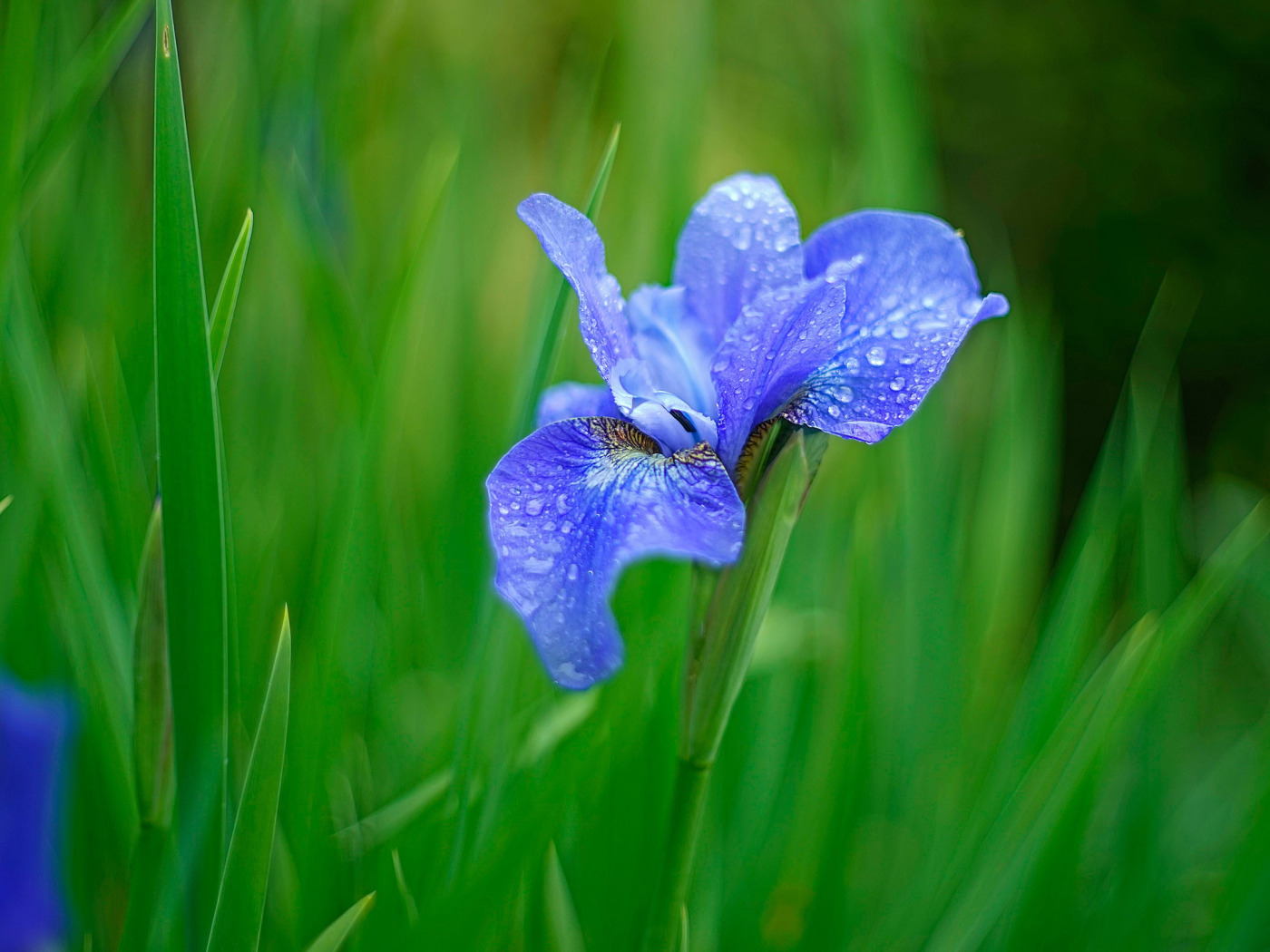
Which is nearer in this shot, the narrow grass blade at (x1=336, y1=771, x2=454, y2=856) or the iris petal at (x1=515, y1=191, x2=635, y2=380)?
the iris petal at (x1=515, y1=191, x2=635, y2=380)

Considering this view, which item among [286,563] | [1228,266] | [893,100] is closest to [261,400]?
[286,563]

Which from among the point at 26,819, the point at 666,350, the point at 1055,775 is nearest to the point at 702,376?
the point at 666,350

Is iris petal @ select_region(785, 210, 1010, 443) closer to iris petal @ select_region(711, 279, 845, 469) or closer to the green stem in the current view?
iris petal @ select_region(711, 279, 845, 469)

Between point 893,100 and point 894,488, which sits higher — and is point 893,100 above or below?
A: above

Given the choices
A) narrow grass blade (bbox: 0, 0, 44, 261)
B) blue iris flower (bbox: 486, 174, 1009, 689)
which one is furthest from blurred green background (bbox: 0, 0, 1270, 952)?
blue iris flower (bbox: 486, 174, 1009, 689)

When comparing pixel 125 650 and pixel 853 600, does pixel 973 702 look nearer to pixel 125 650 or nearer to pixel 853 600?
pixel 853 600
